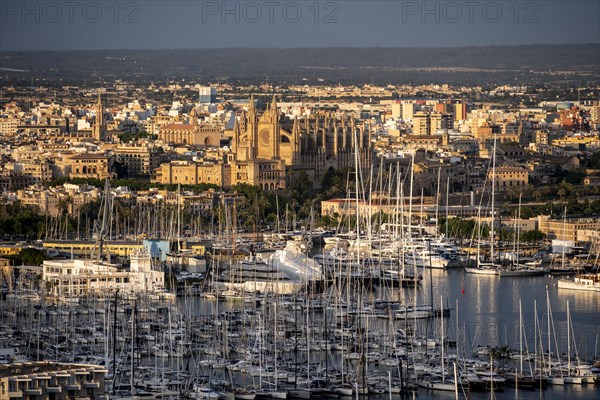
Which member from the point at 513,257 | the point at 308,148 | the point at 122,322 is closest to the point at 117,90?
the point at 308,148

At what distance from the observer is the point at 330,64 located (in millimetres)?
142625

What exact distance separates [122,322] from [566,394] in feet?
19.9

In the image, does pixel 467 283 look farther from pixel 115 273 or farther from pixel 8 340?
pixel 8 340

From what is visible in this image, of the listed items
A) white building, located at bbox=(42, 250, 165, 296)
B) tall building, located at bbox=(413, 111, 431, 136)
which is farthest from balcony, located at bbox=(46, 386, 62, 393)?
tall building, located at bbox=(413, 111, 431, 136)

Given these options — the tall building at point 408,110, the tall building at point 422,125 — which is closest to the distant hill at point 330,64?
the tall building at point 408,110

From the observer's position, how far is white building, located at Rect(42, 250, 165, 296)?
2842cm

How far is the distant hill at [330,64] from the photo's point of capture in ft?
409

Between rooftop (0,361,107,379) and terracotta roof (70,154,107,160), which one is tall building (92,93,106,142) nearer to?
terracotta roof (70,154,107,160)

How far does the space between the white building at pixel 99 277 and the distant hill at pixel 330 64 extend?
284ft

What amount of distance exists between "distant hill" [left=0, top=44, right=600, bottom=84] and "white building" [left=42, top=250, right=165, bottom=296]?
284 feet

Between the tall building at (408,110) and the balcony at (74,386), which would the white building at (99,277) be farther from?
the tall building at (408,110)

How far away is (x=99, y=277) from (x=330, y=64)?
114m

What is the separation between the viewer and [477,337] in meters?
25.4

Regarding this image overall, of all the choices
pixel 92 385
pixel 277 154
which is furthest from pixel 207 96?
pixel 92 385
